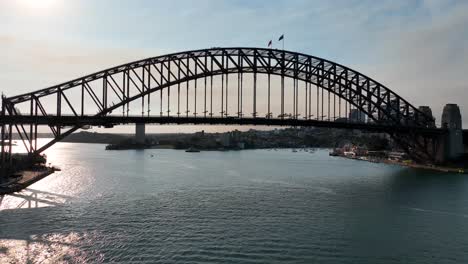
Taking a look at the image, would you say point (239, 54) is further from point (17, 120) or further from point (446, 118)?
point (446, 118)

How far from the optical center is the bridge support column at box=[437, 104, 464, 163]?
85.6m

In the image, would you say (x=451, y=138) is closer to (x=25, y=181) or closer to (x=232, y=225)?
(x=232, y=225)

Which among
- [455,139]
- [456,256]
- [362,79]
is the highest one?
[362,79]

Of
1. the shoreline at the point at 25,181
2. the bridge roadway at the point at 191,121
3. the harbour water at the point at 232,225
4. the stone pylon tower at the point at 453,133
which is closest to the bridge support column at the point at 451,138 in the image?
the stone pylon tower at the point at 453,133

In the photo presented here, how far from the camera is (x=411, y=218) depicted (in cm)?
3566

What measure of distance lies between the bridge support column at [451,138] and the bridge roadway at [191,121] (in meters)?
1.82

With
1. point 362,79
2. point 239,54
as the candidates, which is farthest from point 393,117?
point 239,54

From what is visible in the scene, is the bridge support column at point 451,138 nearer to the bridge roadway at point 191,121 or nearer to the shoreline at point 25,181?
the bridge roadway at point 191,121

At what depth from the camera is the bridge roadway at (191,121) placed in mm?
55906

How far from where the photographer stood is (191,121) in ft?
215

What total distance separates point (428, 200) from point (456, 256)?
2202 centimetres

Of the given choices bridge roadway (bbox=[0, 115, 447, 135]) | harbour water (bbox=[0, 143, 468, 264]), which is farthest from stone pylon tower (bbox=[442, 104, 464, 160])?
harbour water (bbox=[0, 143, 468, 264])

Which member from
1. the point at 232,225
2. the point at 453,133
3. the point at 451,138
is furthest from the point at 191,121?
the point at 453,133

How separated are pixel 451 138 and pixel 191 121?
5745 centimetres
